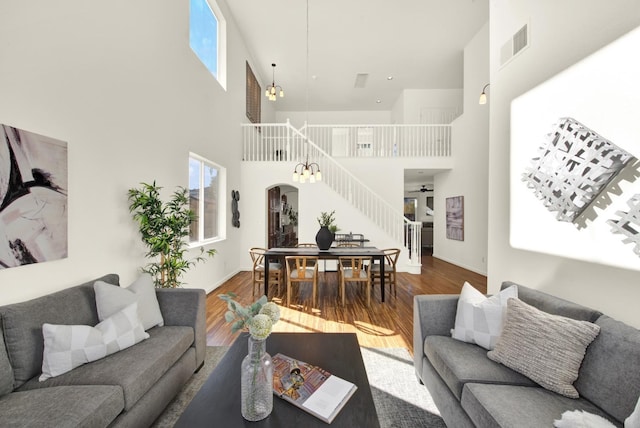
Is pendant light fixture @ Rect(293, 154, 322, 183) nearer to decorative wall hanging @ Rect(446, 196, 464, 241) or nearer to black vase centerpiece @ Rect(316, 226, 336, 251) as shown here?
black vase centerpiece @ Rect(316, 226, 336, 251)

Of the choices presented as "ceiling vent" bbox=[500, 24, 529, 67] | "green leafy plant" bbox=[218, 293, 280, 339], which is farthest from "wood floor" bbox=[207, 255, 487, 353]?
"ceiling vent" bbox=[500, 24, 529, 67]

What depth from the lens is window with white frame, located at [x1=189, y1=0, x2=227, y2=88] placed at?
439 centimetres

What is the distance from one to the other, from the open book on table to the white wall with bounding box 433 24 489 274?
18.7 feet

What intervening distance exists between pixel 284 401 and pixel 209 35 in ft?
19.1

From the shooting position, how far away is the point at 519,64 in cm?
257

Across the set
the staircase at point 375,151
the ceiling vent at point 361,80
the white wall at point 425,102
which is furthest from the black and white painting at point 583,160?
the white wall at point 425,102

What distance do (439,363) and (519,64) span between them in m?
2.73

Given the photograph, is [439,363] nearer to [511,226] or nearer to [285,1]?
[511,226]

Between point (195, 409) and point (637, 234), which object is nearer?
point (195, 409)

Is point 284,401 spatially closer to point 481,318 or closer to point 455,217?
point 481,318

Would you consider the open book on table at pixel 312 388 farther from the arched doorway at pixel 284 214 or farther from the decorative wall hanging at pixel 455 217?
the decorative wall hanging at pixel 455 217

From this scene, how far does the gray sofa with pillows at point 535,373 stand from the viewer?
1.25 metres

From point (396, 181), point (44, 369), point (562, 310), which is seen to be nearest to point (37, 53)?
point (44, 369)

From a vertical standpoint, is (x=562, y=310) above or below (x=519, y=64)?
below
